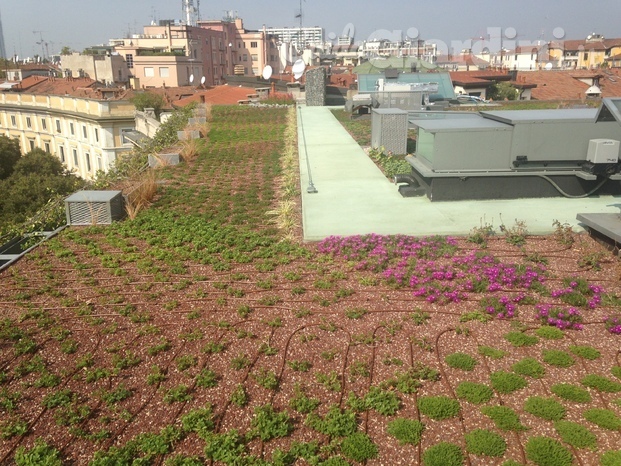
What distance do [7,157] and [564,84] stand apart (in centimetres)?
3555

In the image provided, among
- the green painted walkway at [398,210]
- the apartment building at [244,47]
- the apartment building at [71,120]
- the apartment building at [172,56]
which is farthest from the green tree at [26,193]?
the apartment building at [244,47]

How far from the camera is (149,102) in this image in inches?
1494

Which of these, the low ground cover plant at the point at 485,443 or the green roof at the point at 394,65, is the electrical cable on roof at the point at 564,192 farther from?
the green roof at the point at 394,65

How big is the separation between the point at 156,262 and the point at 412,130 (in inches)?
491

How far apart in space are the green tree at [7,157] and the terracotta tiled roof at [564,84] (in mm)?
30729

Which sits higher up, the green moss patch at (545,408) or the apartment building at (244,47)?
the apartment building at (244,47)

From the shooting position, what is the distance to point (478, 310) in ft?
18.6

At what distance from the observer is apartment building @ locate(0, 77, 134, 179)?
129 ft

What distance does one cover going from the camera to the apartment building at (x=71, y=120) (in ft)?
129

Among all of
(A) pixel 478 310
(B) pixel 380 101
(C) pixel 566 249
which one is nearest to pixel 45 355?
(A) pixel 478 310

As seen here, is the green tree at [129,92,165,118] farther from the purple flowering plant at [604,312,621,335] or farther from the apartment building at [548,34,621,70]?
the apartment building at [548,34,621,70]

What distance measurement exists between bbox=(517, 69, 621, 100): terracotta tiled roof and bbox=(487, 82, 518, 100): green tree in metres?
1.90

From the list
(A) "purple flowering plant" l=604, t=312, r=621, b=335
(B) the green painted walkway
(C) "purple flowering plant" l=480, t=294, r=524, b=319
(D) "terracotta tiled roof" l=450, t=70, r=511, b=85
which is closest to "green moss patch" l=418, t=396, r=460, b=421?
(C) "purple flowering plant" l=480, t=294, r=524, b=319

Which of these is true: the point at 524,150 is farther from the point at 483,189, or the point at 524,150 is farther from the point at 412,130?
the point at 412,130
